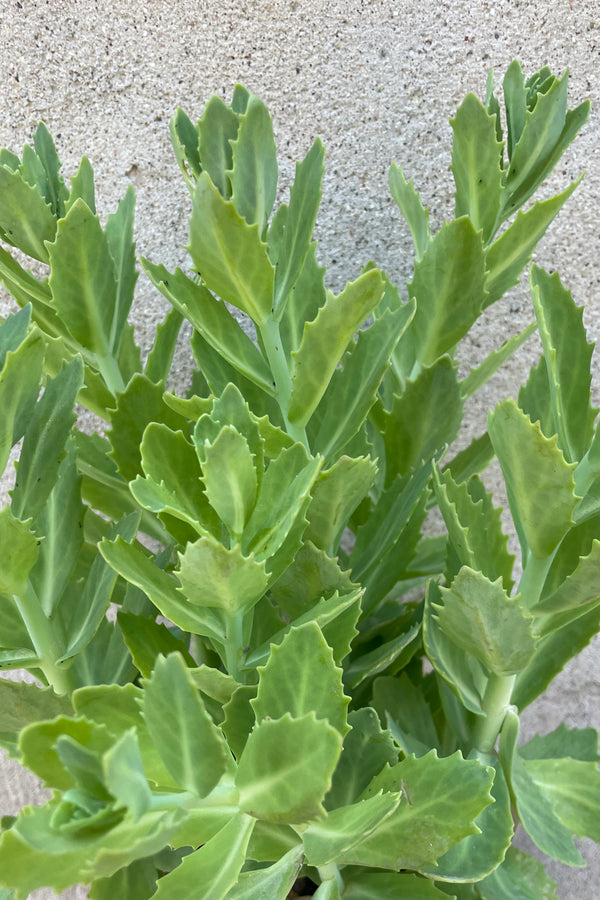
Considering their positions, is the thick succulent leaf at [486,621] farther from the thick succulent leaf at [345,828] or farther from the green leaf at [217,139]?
the green leaf at [217,139]

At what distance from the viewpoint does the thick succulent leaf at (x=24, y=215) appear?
0.38m

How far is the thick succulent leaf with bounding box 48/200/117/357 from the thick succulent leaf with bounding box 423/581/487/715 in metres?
0.23

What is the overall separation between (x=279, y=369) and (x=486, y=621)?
0.53 ft

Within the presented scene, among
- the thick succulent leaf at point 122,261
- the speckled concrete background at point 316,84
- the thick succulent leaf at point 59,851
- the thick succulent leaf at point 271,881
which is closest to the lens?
the thick succulent leaf at point 59,851

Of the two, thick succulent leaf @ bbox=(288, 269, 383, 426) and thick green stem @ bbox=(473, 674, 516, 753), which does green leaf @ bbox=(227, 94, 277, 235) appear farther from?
thick green stem @ bbox=(473, 674, 516, 753)

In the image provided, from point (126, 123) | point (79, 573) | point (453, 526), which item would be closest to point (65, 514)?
point (79, 573)

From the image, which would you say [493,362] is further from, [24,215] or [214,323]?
[24,215]

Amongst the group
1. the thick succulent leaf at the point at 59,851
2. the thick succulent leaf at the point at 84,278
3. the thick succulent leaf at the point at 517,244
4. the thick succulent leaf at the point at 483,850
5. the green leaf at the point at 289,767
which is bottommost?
the thick succulent leaf at the point at 483,850

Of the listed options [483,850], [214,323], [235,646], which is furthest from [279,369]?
[483,850]

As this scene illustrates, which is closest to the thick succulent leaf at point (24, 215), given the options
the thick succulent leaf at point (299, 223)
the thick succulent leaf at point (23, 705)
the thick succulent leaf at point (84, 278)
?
the thick succulent leaf at point (84, 278)

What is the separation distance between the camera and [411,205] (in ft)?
1.52

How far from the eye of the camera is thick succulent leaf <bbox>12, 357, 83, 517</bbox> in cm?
35

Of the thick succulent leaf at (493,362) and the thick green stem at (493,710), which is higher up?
the thick succulent leaf at (493,362)

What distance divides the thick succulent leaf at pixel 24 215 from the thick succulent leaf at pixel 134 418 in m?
0.09
